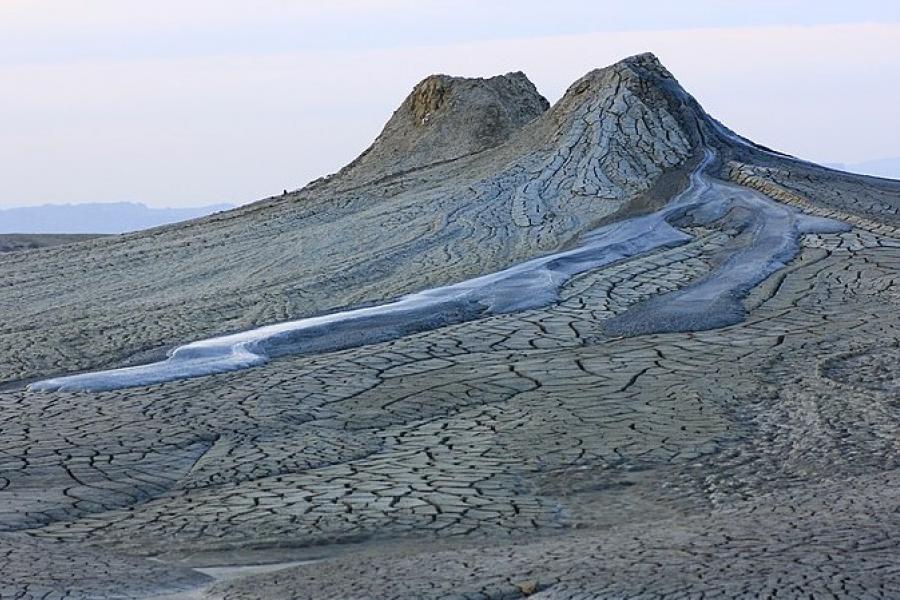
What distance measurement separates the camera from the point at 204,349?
909 centimetres

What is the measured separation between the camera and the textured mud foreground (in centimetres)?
494

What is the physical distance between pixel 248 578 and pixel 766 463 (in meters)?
2.51

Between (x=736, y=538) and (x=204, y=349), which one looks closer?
(x=736, y=538)

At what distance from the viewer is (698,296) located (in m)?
9.98

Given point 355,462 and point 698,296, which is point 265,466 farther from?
point 698,296

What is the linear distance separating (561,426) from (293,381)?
1.70 meters

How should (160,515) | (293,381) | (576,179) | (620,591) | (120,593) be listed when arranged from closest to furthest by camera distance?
(620,591) < (120,593) < (160,515) < (293,381) < (576,179)

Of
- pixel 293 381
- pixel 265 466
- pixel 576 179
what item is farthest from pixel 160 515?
pixel 576 179

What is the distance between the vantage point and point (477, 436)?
690 cm

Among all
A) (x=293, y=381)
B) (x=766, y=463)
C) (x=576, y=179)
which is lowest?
(x=766, y=463)

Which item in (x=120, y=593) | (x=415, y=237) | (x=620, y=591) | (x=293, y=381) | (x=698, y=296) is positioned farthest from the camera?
(x=415, y=237)

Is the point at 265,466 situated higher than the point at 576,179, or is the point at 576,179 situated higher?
the point at 576,179

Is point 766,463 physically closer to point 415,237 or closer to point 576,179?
point 415,237

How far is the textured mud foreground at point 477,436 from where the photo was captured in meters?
4.94
